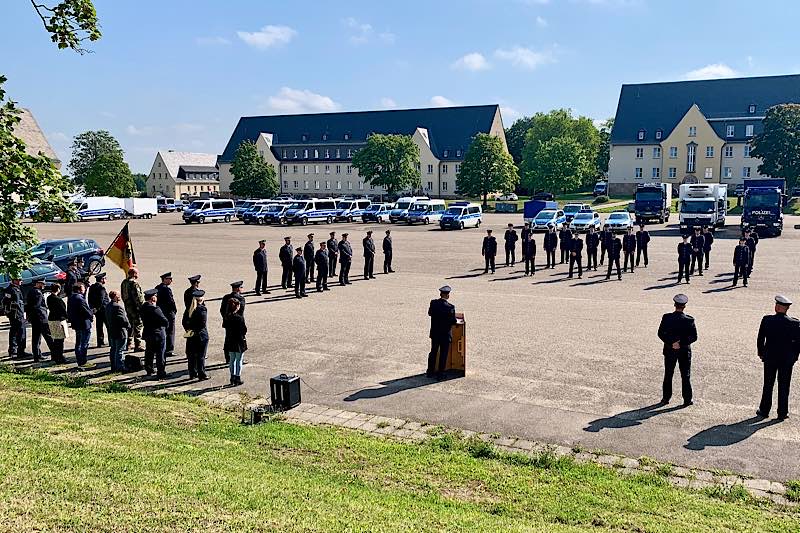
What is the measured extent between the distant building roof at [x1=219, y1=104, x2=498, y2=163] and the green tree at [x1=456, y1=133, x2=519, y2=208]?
18667 mm

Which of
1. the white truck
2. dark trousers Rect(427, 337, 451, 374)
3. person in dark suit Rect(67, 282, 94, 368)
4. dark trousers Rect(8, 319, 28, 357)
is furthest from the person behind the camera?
the white truck

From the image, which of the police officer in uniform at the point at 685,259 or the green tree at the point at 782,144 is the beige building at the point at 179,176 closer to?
the green tree at the point at 782,144

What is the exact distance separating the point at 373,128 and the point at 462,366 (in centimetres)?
8976

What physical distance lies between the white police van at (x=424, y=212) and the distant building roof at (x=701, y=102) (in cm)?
4238

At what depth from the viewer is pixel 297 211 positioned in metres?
52.9

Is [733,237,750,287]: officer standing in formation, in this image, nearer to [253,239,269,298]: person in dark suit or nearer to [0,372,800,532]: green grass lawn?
[253,239,269,298]: person in dark suit

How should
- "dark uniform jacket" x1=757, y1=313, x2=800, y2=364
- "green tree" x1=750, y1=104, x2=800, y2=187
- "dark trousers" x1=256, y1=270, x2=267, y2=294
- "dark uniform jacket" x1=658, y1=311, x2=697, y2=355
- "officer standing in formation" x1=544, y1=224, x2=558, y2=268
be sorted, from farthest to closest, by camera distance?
1. "green tree" x1=750, y1=104, x2=800, y2=187
2. "officer standing in formation" x1=544, y1=224, x2=558, y2=268
3. "dark trousers" x1=256, y1=270, x2=267, y2=294
4. "dark uniform jacket" x1=658, y1=311, x2=697, y2=355
5. "dark uniform jacket" x1=757, y1=313, x2=800, y2=364

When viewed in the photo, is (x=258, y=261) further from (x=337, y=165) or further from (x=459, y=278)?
(x=337, y=165)

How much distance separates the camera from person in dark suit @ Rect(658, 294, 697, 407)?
9914 mm

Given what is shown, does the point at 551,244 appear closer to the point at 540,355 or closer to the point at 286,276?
the point at 286,276

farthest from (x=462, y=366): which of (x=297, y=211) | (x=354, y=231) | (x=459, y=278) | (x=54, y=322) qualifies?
(x=297, y=211)

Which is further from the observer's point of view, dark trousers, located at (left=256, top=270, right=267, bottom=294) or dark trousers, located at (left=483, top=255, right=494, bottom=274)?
dark trousers, located at (left=483, top=255, right=494, bottom=274)

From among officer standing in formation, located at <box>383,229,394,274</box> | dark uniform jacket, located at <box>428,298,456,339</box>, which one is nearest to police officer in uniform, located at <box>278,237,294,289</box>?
officer standing in formation, located at <box>383,229,394,274</box>

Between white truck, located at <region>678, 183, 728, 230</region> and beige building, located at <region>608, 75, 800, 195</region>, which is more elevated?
beige building, located at <region>608, 75, 800, 195</region>
